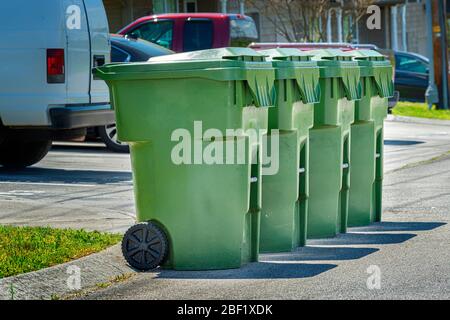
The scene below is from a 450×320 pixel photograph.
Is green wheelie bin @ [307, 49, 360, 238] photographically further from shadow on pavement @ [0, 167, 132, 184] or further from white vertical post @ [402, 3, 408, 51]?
white vertical post @ [402, 3, 408, 51]

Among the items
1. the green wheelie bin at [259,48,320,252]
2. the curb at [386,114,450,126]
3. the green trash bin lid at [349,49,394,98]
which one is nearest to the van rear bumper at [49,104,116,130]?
the green trash bin lid at [349,49,394,98]

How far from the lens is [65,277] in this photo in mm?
8086

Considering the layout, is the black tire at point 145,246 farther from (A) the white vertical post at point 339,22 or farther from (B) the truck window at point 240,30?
(A) the white vertical post at point 339,22

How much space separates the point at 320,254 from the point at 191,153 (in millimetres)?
1487

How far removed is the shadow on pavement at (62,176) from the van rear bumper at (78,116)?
0.66 meters

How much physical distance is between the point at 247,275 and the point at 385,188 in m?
5.67

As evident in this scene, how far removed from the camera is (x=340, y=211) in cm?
1044

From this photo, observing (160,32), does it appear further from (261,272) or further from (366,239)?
(261,272)

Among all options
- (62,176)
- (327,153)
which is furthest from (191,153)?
(62,176)

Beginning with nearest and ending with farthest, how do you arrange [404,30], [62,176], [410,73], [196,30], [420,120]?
[62,176] → [196,30] → [420,120] → [410,73] → [404,30]

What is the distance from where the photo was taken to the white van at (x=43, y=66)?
44.6ft

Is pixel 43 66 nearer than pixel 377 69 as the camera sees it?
No

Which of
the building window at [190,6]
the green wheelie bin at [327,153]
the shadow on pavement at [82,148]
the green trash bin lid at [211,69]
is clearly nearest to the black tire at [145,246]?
the green trash bin lid at [211,69]
